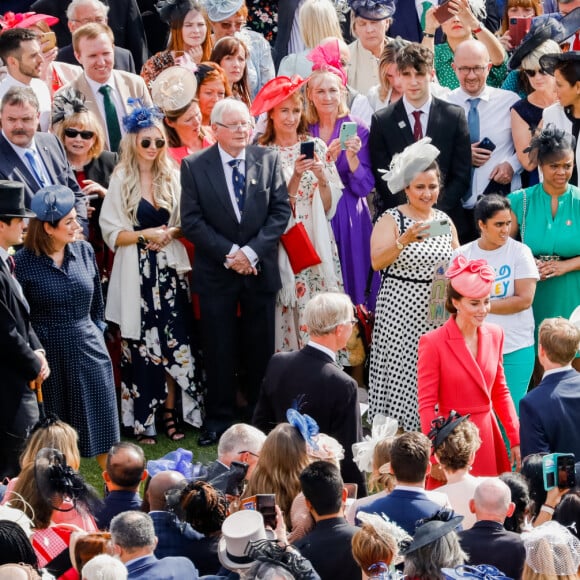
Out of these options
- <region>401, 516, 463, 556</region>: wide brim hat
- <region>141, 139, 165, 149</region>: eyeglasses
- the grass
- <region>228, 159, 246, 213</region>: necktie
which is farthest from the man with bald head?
<region>401, 516, 463, 556</region>: wide brim hat

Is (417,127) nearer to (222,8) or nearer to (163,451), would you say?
(222,8)

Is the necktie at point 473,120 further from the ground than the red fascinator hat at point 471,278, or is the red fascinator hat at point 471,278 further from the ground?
the necktie at point 473,120

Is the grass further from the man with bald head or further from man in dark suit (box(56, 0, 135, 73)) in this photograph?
man in dark suit (box(56, 0, 135, 73))

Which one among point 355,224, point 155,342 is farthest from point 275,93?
point 155,342

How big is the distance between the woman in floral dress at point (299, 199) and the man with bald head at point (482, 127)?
42.9 inches

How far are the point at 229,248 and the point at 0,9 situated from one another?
14.0 feet

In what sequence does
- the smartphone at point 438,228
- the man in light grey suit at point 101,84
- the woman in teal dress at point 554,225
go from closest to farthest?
the smartphone at point 438,228, the woman in teal dress at point 554,225, the man in light grey suit at point 101,84

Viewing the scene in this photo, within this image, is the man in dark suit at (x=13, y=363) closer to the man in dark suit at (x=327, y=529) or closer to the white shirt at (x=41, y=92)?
the white shirt at (x=41, y=92)

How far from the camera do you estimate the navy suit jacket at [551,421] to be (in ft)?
22.0

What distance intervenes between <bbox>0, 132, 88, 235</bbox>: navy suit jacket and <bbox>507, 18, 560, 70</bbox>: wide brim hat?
3722 mm

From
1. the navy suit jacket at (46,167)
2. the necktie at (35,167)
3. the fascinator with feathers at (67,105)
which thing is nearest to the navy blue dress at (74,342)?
the navy suit jacket at (46,167)

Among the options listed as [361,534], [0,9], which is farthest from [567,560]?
[0,9]

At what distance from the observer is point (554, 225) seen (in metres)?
8.81

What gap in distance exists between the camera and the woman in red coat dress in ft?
23.8
